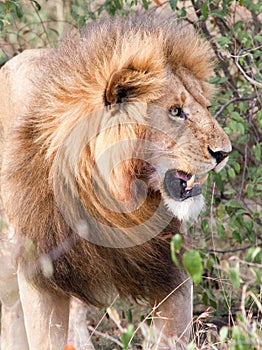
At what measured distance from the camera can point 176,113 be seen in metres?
3.07

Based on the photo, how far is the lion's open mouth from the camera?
9.91 feet

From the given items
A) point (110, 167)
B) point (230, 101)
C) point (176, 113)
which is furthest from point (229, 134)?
point (110, 167)

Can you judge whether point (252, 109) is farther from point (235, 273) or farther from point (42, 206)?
point (235, 273)

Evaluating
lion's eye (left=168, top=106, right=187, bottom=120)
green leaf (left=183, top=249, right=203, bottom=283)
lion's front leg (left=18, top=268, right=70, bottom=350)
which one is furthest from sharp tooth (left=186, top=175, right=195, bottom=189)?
A: green leaf (left=183, top=249, right=203, bottom=283)

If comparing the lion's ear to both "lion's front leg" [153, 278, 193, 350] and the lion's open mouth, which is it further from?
"lion's front leg" [153, 278, 193, 350]

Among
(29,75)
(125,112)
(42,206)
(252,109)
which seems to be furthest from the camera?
(252,109)

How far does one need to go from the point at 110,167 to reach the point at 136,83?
0.30 meters

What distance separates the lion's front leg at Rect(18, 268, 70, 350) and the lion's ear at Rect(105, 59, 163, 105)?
823mm

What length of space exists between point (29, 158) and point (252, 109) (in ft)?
6.04

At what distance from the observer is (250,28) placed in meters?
4.96

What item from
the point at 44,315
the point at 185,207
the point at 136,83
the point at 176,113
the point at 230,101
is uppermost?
the point at 136,83

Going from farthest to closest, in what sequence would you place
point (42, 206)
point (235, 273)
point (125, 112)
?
point (42, 206), point (125, 112), point (235, 273)

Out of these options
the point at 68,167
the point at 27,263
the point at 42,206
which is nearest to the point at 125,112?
the point at 68,167

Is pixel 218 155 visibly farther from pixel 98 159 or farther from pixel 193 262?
pixel 193 262
